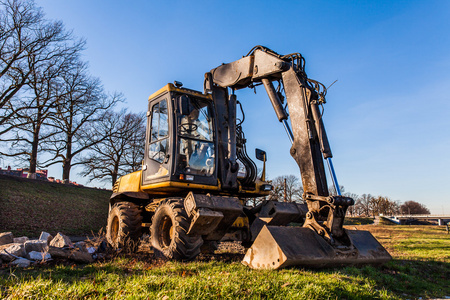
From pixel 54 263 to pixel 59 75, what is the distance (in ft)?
56.9

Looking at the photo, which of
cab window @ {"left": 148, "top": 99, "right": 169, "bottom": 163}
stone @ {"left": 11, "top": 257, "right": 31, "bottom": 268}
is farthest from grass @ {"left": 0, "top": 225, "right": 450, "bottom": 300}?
cab window @ {"left": 148, "top": 99, "right": 169, "bottom": 163}

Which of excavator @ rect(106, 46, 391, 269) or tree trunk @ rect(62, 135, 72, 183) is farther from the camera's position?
tree trunk @ rect(62, 135, 72, 183)

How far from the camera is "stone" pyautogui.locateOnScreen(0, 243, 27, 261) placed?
5969 millimetres

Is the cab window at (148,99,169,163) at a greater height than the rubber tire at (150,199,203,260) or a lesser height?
greater

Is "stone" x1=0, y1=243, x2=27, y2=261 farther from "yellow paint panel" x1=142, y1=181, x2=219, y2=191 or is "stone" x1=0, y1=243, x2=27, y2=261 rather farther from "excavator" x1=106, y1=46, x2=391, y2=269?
"yellow paint panel" x1=142, y1=181, x2=219, y2=191

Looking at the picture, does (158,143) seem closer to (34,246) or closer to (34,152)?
(34,246)

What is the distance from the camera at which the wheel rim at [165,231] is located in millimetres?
6559

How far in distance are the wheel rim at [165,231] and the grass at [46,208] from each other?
8.59m

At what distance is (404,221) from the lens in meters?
60.1

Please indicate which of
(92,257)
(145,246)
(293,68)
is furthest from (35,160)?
(293,68)

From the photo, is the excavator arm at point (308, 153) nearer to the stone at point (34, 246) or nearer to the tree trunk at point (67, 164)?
the stone at point (34, 246)

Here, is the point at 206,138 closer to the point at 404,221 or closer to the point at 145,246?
the point at 145,246

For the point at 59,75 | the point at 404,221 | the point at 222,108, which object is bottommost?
the point at 404,221

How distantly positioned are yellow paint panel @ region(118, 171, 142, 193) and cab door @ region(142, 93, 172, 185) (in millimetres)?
408
